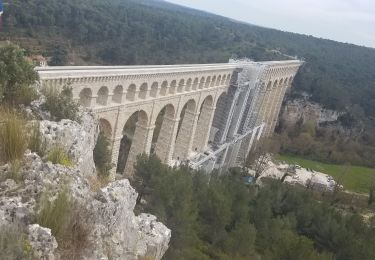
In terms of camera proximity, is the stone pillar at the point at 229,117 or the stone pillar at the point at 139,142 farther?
the stone pillar at the point at 229,117

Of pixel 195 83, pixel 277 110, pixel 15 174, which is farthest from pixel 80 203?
pixel 277 110

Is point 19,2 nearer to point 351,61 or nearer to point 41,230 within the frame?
point 41,230

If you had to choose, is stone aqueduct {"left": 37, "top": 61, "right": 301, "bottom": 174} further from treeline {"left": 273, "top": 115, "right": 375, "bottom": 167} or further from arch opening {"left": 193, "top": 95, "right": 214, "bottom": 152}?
treeline {"left": 273, "top": 115, "right": 375, "bottom": 167}

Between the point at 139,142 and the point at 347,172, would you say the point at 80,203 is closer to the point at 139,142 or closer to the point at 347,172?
the point at 139,142

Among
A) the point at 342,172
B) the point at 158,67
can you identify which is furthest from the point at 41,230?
the point at 342,172

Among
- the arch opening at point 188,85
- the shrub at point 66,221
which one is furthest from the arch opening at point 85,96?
the shrub at point 66,221

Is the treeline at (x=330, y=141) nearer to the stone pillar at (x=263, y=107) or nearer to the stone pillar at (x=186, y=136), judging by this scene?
the stone pillar at (x=263, y=107)

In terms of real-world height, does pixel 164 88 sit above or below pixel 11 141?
below

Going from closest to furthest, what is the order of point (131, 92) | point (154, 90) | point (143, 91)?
point (131, 92)
point (143, 91)
point (154, 90)
